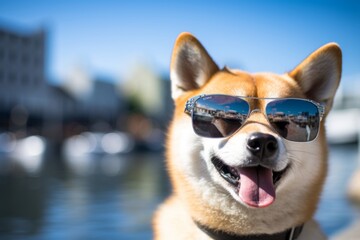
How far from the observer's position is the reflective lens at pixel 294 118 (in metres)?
2.90

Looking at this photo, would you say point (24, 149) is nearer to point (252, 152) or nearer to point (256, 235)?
point (256, 235)

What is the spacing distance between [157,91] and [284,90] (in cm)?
7390

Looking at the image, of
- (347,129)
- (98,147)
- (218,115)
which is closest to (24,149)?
(98,147)

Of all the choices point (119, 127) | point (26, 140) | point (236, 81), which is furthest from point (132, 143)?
point (236, 81)

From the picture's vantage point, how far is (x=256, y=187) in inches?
107

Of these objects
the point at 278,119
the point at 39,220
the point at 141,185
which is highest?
the point at 278,119

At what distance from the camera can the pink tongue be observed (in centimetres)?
269

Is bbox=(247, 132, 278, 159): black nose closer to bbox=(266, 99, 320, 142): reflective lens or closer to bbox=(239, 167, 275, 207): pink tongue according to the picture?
bbox=(239, 167, 275, 207): pink tongue

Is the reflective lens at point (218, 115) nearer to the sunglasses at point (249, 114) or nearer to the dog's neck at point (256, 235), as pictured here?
the sunglasses at point (249, 114)

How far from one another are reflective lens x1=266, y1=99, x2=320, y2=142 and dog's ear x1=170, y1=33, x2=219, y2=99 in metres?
0.50

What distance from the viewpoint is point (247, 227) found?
9.18ft

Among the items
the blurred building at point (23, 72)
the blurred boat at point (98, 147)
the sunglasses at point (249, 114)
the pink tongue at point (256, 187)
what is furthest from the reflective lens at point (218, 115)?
the blurred building at point (23, 72)

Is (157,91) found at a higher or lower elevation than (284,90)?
lower

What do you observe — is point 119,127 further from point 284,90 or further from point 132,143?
point 284,90
